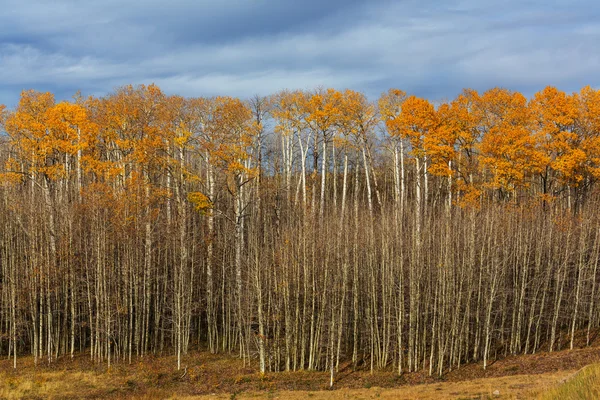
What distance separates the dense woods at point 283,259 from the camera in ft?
98.3

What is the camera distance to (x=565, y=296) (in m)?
35.3

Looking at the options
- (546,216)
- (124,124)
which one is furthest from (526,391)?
(124,124)

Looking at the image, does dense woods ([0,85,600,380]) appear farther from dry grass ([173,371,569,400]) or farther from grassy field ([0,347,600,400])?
dry grass ([173,371,569,400])

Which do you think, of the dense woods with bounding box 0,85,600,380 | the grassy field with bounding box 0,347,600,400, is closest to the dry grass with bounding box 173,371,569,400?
the grassy field with bounding box 0,347,600,400

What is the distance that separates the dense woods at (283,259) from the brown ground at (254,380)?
1.20 m

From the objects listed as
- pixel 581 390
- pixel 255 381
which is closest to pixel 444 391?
pixel 581 390

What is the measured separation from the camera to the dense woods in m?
30.0

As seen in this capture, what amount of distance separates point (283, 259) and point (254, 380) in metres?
7.33

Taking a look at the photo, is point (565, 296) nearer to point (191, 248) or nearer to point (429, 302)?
point (429, 302)

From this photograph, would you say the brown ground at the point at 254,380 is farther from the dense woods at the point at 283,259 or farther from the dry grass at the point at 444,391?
the dense woods at the point at 283,259

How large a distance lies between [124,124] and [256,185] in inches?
470

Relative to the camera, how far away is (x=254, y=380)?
2789 cm

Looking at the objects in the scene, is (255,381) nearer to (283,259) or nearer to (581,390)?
(283,259)

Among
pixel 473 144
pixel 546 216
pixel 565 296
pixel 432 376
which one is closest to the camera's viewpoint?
pixel 432 376
